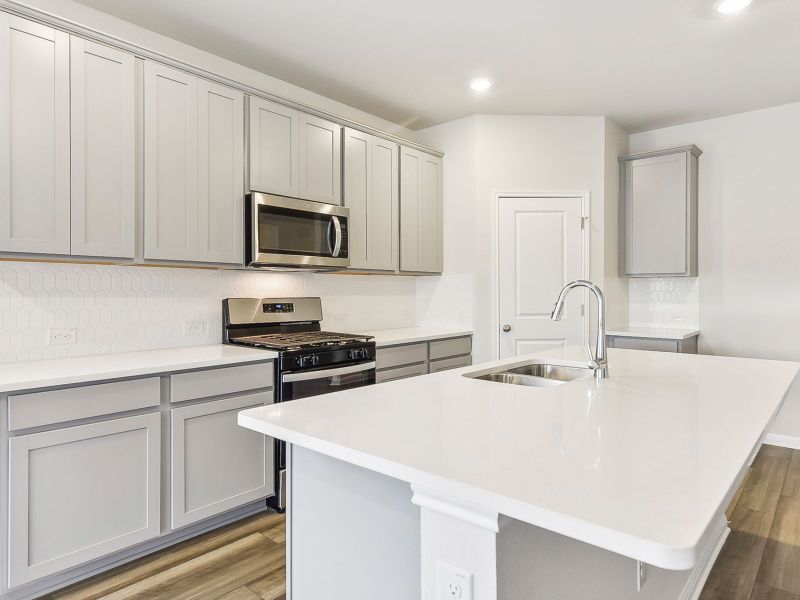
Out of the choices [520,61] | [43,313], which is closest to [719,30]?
[520,61]

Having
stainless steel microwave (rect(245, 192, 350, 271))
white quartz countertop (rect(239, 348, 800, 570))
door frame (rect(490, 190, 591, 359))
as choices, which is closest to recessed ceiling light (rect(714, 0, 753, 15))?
Result: door frame (rect(490, 190, 591, 359))

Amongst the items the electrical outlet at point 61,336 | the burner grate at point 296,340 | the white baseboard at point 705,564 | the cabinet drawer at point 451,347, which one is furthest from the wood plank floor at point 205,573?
the cabinet drawer at point 451,347

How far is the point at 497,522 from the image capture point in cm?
91

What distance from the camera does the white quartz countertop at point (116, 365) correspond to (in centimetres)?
201

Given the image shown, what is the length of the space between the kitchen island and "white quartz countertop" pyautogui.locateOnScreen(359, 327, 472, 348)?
1620 millimetres

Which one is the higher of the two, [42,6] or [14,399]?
[42,6]

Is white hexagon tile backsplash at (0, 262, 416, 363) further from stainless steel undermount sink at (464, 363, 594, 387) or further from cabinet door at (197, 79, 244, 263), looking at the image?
stainless steel undermount sink at (464, 363, 594, 387)

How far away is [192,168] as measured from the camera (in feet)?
9.08

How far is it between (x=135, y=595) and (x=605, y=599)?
70.6 inches

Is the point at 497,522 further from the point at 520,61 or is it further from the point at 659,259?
the point at 659,259

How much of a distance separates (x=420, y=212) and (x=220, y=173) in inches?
71.6

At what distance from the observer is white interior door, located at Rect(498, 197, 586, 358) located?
4.32 metres

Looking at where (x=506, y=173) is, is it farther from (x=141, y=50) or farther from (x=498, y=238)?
(x=141, y=50)

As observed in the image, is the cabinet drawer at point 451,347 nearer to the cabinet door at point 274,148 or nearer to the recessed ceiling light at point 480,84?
the cabinet door at point 274,148
